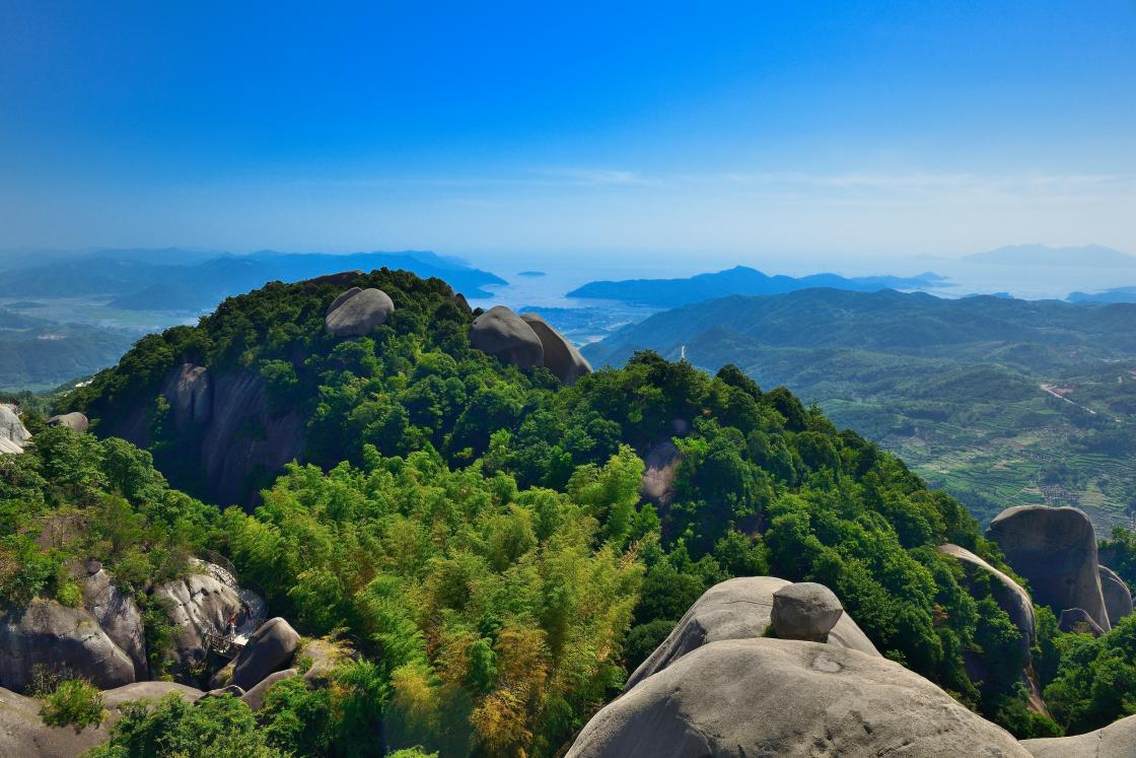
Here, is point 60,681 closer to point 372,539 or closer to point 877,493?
point 372,539

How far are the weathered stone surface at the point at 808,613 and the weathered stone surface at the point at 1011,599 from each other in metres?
17.7

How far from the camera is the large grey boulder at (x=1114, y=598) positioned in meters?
Result: 36.2

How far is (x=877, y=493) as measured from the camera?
2689 cm

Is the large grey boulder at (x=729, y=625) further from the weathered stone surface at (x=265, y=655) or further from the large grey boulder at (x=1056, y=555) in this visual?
the large grey boulder at (x=1056, y=555)

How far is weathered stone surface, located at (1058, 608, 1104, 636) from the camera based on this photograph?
3047cm

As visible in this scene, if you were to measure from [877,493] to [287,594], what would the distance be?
23.9 metres

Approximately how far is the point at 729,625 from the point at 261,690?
11.0 meters

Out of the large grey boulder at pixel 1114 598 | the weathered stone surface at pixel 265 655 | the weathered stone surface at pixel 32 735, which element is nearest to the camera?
the weathered stone surface at pixel 32 735

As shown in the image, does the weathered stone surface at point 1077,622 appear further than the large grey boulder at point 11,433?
Yes

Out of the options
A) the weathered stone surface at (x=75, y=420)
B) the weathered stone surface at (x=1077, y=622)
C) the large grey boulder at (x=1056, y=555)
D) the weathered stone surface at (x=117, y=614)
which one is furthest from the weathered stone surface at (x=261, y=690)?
the large grey boulder at (x=1056, y=555)

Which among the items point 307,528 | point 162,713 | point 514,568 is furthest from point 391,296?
point 162,713

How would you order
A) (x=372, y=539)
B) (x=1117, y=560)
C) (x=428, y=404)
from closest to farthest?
(x=372, y=539) < (x=428, y=404) < (x=1117, y=560)

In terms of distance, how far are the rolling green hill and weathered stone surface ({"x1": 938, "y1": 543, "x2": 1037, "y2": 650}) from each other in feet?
206

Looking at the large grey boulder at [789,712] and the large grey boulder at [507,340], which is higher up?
the large grey boulder at [507,340]
